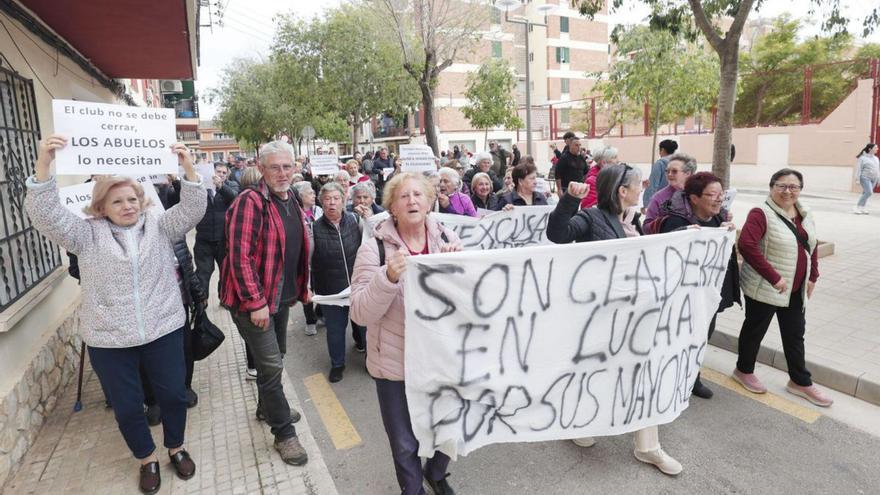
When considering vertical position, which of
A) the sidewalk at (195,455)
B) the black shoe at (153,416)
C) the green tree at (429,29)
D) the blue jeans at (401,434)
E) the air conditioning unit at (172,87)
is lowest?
the sidewalk at (195,455)

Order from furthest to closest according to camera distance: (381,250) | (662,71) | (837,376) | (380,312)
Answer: (662,71) → (837,376) → (381,250) → (380,312)

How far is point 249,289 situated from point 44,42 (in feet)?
14.8

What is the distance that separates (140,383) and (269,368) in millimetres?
681

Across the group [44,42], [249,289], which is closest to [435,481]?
[249,289]

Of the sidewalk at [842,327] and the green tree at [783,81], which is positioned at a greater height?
the green tree at [783,81]

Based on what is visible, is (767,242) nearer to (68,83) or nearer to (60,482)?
(60,482)

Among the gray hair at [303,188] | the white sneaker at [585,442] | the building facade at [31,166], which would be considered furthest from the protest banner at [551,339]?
the gray hair at [303,188]

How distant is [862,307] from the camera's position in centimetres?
548

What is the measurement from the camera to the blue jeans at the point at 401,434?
2.52m

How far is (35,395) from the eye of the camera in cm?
368

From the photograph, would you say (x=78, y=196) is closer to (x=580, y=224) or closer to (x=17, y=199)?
(x=17, y=199)

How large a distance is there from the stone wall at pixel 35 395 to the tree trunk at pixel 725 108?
7.61 m

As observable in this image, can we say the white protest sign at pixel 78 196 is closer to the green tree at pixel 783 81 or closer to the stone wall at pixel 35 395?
the stone wall at pixel 35 395

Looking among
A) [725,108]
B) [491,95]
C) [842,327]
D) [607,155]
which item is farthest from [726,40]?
[491,95]
